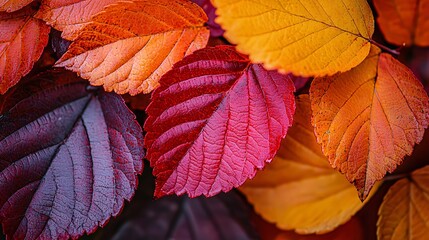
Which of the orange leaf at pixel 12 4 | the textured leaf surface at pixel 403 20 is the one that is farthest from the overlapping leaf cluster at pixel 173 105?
the textured leaf surface at pixel 403 20

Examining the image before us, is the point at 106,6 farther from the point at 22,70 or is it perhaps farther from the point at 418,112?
the point at 418,112

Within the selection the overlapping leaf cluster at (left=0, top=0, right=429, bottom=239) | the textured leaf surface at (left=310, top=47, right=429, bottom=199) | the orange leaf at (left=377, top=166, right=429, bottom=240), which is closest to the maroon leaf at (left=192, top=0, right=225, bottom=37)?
the overlapping leaf cluster at (left=0, top=0, right=429, bottom=239)

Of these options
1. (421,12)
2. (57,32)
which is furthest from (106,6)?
(421,12)

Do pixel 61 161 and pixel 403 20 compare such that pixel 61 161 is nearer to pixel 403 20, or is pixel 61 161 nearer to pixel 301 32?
pixel 301 32

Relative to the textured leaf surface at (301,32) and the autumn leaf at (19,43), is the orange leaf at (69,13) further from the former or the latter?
the textured leaf surface at (301,32)

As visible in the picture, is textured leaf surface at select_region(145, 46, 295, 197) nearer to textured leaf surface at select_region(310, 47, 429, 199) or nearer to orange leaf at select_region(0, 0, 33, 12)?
textured leaf surface at select_region(310, 47, 429, 199)

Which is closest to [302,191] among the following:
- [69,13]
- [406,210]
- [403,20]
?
[406,210]
